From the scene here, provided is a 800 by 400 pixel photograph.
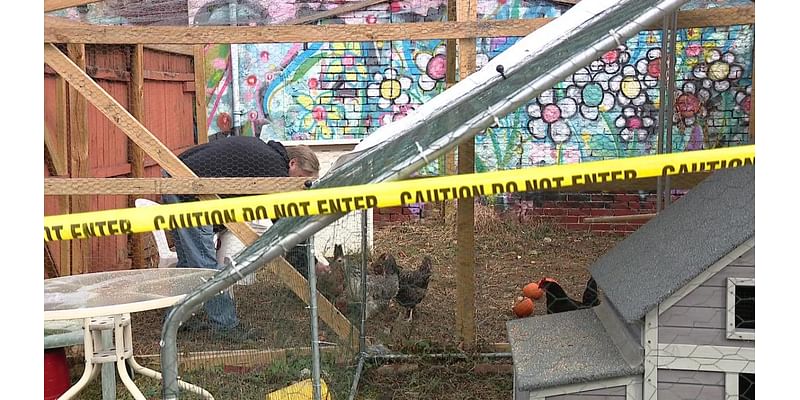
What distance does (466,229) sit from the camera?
15.9 ft

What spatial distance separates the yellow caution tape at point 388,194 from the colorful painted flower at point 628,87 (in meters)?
7.76

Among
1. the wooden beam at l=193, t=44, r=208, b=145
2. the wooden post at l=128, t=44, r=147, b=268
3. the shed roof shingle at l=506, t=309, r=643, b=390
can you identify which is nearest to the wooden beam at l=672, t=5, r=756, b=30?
the shed roof shingle at l=506, t=309, r=643, b=390

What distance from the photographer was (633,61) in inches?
380

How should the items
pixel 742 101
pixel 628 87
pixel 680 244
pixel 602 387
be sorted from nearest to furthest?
pixel 602 387 → pixel 680 244 → pixel 742 101 → pixel 628 87

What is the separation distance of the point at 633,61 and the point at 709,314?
720 centimetres

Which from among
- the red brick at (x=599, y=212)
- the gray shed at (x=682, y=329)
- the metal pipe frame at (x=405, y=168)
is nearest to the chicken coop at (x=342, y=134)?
the metal pipe frame at (x=405, y=168)

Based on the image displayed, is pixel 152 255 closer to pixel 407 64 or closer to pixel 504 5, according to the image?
pixel 407 64

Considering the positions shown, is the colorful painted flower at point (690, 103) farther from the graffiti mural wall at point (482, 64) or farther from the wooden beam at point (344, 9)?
the wooden beam at point (344, 9)

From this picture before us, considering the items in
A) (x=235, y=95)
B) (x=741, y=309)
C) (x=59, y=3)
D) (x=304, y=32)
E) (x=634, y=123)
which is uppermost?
(x=59, y=3)

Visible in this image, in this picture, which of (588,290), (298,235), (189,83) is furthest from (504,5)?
(298,235)

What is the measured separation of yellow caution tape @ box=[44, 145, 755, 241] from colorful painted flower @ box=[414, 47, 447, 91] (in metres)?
8.15

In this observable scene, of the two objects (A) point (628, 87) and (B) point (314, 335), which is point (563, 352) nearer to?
(B) point (314, 335)

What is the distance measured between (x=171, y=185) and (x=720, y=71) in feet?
23.2

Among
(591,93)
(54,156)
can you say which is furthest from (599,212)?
(54,156)
